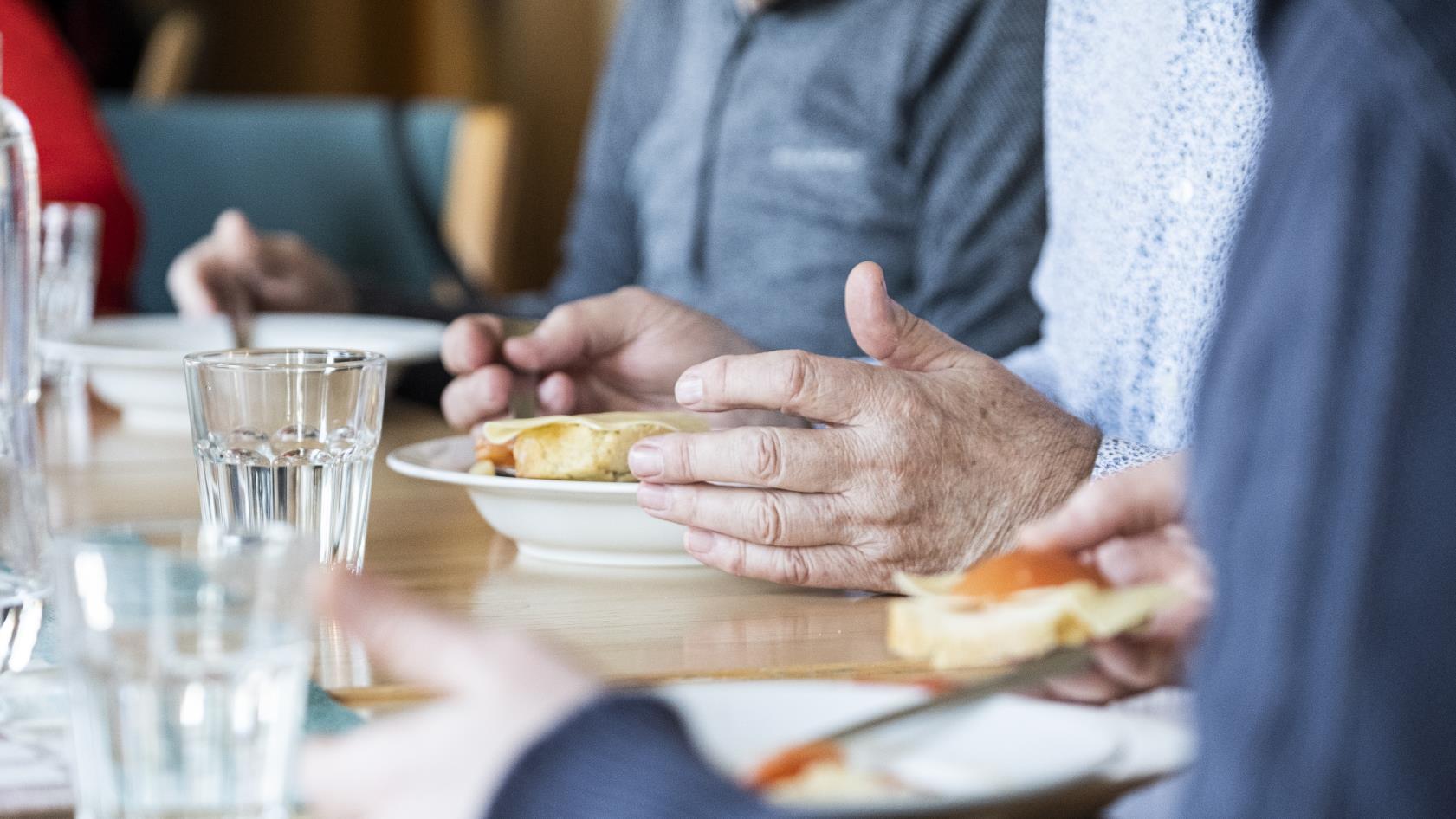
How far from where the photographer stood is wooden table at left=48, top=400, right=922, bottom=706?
54cm

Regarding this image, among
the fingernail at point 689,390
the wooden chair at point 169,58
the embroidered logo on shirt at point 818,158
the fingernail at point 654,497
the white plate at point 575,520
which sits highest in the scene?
the wooden chair at point 169,58

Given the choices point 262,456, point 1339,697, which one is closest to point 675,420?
point 262,456

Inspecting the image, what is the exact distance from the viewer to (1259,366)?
0.39 m

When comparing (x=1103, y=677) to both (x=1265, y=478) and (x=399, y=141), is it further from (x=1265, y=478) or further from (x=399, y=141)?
(x=399, y=141)

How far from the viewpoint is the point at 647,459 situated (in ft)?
2.14

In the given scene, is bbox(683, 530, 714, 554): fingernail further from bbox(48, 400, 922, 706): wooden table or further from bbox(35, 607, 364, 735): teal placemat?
bbox(35, 607, 364, 735): teal placemat

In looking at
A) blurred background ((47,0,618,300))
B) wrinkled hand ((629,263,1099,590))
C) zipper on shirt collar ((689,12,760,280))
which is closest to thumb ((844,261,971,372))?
wrinkled hand ((629,263,1099,590))

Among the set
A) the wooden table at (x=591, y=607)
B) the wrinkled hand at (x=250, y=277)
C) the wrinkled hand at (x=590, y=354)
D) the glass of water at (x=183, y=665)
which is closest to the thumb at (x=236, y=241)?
the wrinkled hand at (x=250, y=277)

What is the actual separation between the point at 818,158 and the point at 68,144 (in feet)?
3.33

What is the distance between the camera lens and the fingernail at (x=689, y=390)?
0.65 metres

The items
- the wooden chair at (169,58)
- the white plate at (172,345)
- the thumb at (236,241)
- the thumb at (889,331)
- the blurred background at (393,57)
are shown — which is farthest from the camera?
the blurred background at (393,57)

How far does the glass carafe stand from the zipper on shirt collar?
0.89 metres

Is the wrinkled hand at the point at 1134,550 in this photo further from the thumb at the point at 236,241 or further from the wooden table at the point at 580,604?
the thumb at the point at 236,241

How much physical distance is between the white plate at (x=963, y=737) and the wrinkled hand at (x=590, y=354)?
1.32 ft
